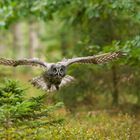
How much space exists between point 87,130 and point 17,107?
8.48ft

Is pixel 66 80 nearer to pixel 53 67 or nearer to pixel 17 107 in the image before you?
pixel 53 67

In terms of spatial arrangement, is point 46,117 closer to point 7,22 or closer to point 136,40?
point 136,40

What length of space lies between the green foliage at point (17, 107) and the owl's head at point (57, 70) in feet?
3.06

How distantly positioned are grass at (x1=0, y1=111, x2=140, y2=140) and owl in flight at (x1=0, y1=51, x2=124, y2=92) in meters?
0.94

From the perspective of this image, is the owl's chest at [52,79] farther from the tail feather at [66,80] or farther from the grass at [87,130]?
the grass at [87,130]

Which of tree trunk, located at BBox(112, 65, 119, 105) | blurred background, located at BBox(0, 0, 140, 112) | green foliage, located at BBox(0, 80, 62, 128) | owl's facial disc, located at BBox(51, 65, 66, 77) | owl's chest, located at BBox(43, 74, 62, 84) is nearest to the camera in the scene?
green foliage, located at BBox(0, 80, 62, 128)

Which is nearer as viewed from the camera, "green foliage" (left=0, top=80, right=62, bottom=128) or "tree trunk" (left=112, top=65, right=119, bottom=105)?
"green foliage" (left=0, top=80, right=62, bottom=128)

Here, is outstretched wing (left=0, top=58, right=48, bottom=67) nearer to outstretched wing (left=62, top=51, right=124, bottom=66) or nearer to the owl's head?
the owl's head

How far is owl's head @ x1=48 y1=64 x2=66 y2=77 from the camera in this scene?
1204 centimetres

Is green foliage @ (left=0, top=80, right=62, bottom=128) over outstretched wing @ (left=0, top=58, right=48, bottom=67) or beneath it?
beneath

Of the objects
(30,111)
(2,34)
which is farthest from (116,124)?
(2,34)

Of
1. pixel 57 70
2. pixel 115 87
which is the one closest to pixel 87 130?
pixel 57 70

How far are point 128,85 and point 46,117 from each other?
708 cm

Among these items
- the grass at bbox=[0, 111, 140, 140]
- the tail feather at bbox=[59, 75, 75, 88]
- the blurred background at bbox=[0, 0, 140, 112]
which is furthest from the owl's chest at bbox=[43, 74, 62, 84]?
the blurred background at bbox=[0, 0, 140, 112]
